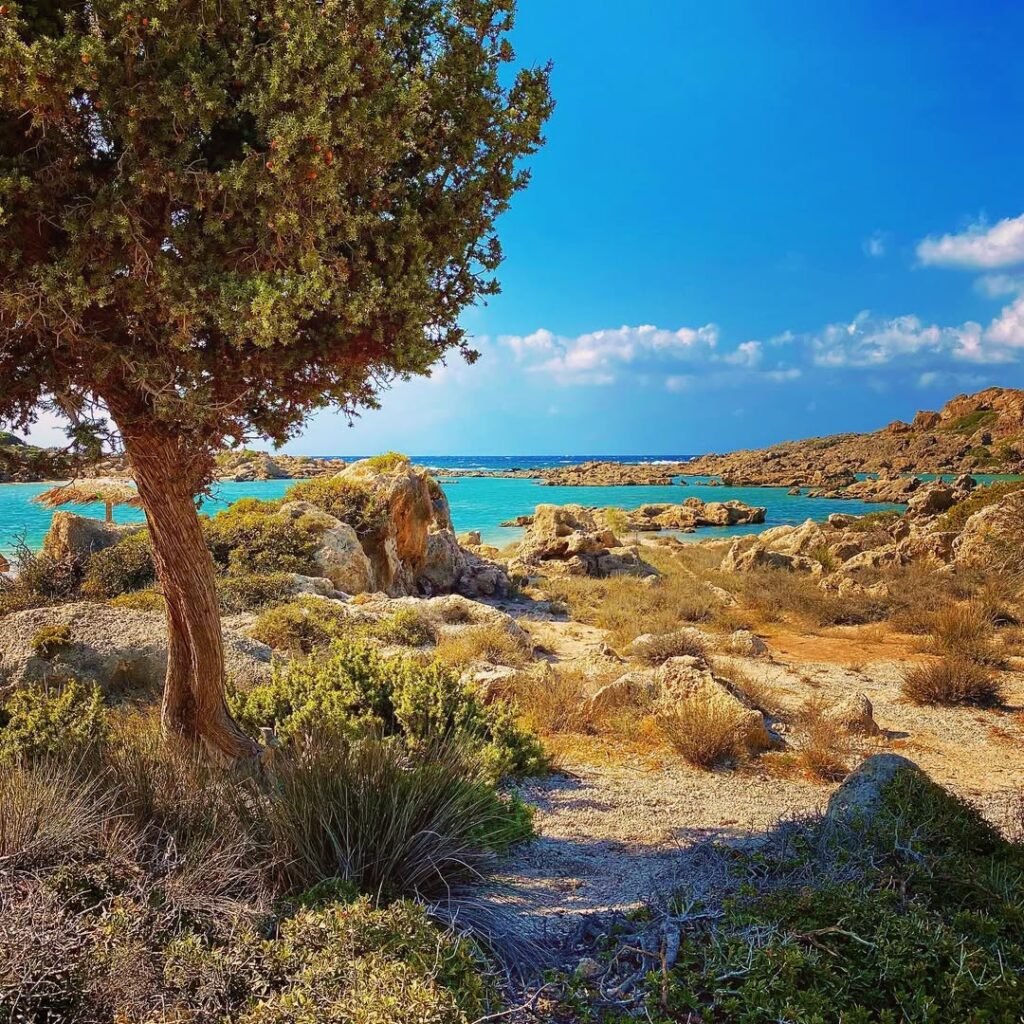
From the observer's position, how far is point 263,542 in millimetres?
13680

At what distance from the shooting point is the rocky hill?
58094 millimetres

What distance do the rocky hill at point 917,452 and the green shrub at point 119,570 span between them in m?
54.0

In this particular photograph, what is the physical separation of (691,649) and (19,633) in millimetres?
8737

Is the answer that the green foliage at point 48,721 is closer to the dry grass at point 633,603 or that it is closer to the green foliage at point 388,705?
the green foliage at point 388,705

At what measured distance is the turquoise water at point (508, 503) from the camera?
23.0 meters

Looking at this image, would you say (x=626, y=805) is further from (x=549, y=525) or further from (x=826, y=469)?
(x=826, y=469)

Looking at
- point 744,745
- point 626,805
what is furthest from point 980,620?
point 626,805

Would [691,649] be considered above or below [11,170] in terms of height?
below

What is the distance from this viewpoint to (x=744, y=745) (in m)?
6.98

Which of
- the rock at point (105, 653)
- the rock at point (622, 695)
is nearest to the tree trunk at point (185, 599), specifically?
the rock at point (105, 653)

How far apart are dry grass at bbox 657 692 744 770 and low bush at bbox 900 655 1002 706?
371 centimetres

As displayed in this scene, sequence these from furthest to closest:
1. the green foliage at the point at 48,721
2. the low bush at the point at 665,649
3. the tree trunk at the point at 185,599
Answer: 1. the low bush at the point at 665,649
2. the tree trunk at the point at 185,599
3. the green foliage at the point at 48,721

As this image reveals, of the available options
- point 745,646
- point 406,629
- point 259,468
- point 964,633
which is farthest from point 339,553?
point 259,468

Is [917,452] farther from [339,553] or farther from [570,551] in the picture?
[339,553]
